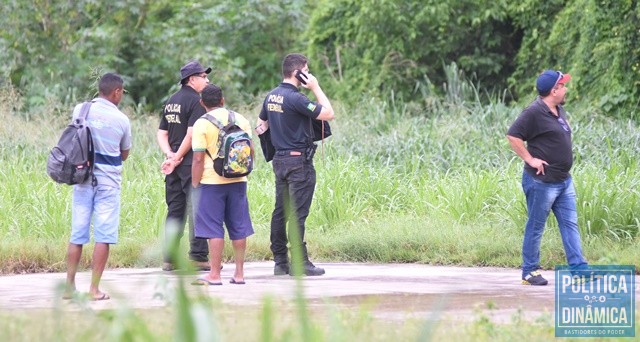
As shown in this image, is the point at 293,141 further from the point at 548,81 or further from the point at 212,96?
the point at 548,81

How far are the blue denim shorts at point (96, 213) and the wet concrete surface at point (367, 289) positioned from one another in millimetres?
384

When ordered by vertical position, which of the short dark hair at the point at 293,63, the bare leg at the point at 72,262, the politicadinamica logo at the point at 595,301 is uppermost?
the short dark hair at the point at 293,63

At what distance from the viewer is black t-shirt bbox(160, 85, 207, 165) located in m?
10.2

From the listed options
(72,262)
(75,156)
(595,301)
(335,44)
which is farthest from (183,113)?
(335,44)

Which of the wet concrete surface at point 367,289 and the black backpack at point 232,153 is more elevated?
the black backpack at point 232,153

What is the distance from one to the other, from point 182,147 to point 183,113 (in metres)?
0.37

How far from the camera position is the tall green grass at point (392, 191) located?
1092cm

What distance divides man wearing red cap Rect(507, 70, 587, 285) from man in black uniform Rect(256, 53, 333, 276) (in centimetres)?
174

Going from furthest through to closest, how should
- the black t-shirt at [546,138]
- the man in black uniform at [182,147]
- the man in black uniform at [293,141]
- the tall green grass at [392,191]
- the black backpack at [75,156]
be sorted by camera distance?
1. the tall green grass at [392,191]
2. the man in black uniform at [182,147]
3. the man in black uniform at [293,141]
4. the black t-shirt at [546,138]
5. the black backpack at [75,156]

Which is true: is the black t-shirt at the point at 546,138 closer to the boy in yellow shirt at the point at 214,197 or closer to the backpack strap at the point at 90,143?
the boy in yellow shirt at the point at 214,197

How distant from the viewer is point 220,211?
9.12m

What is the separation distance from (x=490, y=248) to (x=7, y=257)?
4647 millimetres

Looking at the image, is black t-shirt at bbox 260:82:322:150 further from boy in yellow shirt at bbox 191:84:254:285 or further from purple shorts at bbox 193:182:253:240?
purple shorts at bbox 193:182:253:240

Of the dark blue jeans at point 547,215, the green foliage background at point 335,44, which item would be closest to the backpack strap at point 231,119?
the dark blue jeans at point 547,215
